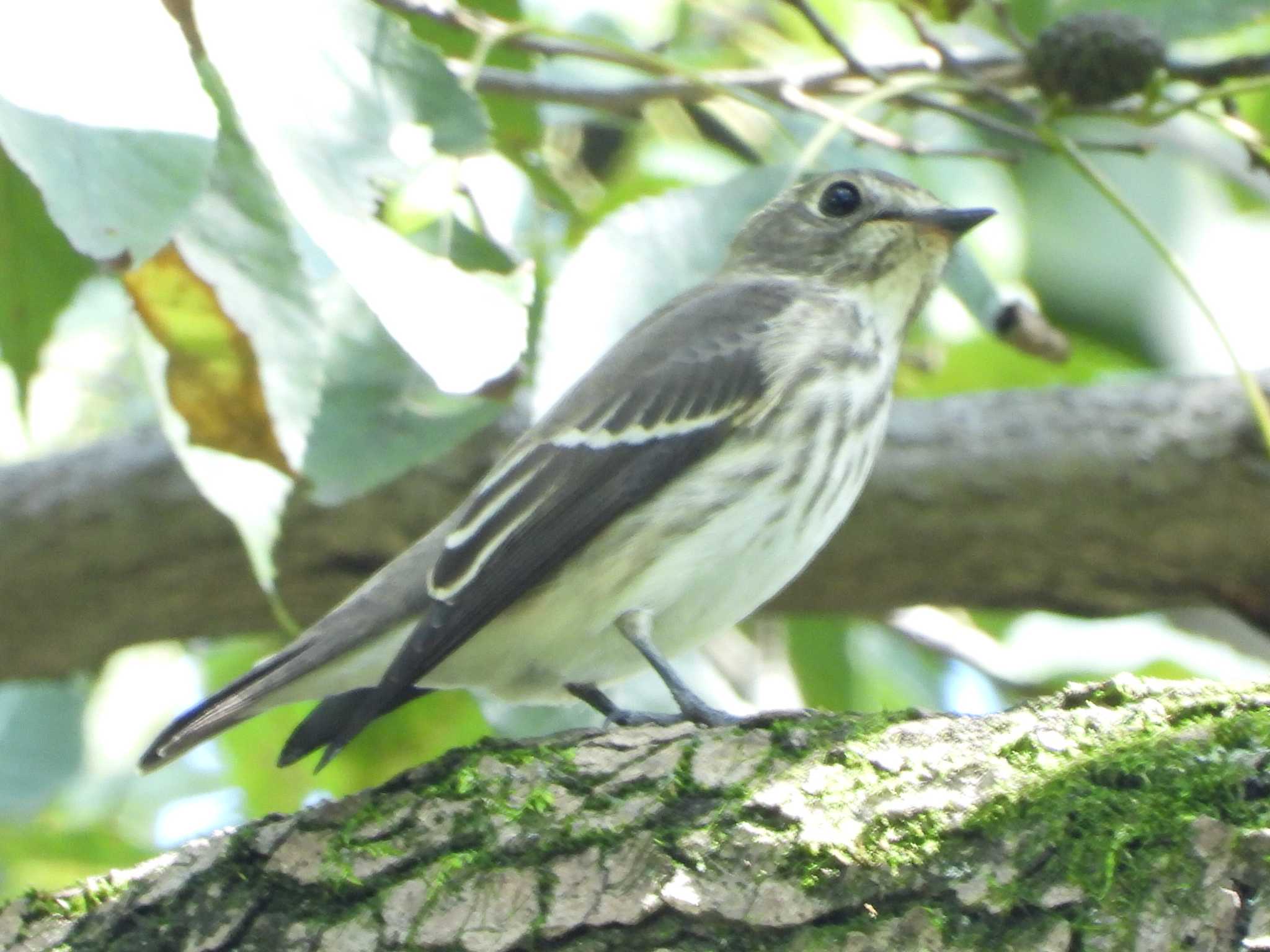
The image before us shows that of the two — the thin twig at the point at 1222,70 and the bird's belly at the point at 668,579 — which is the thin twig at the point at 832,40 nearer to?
the thin twig at the point at 1222,70

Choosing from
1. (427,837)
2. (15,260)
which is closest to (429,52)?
(15,260)

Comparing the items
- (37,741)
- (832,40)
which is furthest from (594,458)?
(37,741)

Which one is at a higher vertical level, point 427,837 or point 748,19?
point 748,19

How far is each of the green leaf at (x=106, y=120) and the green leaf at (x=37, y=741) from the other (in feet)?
Answer: 9.79

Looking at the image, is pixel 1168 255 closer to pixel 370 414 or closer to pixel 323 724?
pixel 370 414

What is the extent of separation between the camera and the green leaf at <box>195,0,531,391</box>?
7.93 ft

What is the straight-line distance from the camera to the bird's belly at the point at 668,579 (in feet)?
11.7

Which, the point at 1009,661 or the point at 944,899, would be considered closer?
the point at 944,899

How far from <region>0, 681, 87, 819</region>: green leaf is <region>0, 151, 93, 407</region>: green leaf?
191 cm

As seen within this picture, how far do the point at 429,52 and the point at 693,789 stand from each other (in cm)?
133

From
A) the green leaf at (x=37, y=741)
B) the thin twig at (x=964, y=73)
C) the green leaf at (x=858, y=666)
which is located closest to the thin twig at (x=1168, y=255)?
the thin twig at (x=964, y=73)

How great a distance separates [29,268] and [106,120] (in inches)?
44.7

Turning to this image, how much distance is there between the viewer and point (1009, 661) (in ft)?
17.8

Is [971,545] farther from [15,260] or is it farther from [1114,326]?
[15,260]
